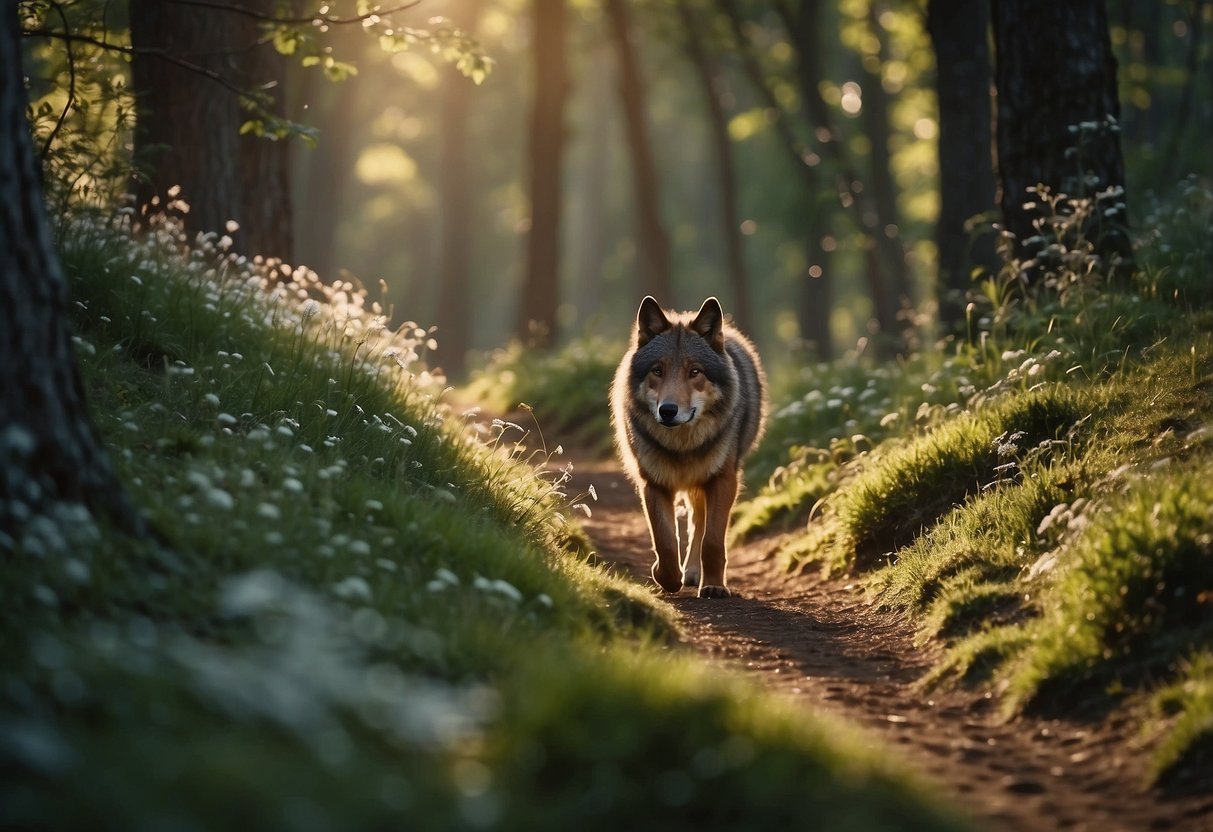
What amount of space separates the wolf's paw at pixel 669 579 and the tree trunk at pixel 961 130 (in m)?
6.58

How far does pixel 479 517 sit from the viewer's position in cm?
686

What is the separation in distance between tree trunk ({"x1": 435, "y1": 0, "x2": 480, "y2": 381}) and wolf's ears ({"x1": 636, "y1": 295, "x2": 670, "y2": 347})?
21510 mm

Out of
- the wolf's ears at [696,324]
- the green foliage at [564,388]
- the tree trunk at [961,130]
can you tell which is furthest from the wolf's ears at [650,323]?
the green foliage at [564,388]

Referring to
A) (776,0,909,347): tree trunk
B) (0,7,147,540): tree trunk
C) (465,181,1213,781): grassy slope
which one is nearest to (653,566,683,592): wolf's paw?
(465,181,1213,781): grassy slope

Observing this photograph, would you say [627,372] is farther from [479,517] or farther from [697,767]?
[697,767]

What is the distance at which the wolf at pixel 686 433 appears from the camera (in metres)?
8.24

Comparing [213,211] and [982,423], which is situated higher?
Result: [213,211]

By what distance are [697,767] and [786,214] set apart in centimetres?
2561

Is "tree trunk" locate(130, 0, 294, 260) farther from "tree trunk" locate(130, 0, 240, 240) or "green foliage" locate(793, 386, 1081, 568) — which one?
"green foliage" locate(793, 386, 1081, 568)

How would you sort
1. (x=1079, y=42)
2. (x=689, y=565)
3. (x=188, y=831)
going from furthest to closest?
(x=1079, y=42)
(x=689, y=565)
(x=188, y=831)

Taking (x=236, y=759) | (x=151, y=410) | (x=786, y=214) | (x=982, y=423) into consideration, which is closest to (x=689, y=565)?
(x=982, y=423)

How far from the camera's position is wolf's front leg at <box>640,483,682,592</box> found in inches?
323

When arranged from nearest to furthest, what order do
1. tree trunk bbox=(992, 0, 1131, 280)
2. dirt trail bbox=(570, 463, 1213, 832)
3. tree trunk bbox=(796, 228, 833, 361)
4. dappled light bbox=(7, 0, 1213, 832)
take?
dappled light bbox=(7, 0, 1213, 832)
dirt trail bbox=(570, 463, 1213, 832)
tree trunk bbox=(992, 0, 1131, 280)
tree trunk bbox=(796, 228, 833, 361)

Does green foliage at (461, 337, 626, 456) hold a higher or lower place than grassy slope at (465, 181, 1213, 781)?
higher
